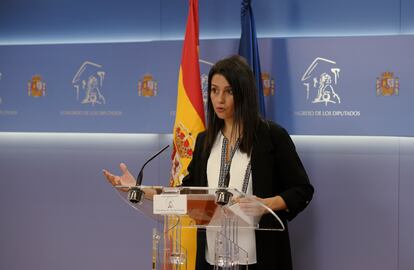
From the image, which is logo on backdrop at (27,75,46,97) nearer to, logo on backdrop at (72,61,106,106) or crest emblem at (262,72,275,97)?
logo on backdrop at (72,61,106,106)

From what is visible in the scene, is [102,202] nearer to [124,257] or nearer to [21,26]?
[124,257]

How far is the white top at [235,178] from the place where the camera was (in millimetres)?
2674

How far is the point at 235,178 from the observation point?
2.76 metres

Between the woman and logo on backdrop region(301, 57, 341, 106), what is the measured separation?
3.79ft

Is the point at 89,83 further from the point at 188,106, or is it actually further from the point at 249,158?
the point at 249,158

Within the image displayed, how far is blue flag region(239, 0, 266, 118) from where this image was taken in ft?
12.5

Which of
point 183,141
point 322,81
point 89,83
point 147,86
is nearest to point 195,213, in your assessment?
point 183,141

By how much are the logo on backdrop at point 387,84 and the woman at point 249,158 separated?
122 cm

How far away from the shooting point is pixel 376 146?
3.96 m

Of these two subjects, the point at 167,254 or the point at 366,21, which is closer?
the point at 167,254

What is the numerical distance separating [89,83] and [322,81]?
1536mm

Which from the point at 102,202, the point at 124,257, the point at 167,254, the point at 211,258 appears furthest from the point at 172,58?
the point at 167,254

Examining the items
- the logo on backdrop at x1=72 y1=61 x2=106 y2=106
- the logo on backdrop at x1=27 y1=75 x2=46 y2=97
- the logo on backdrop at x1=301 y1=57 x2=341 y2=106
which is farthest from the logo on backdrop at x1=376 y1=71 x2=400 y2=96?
the logo on backdrop at x1=27 y1=75 x2=46 y2=97

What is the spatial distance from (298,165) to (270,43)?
1.38 metres
